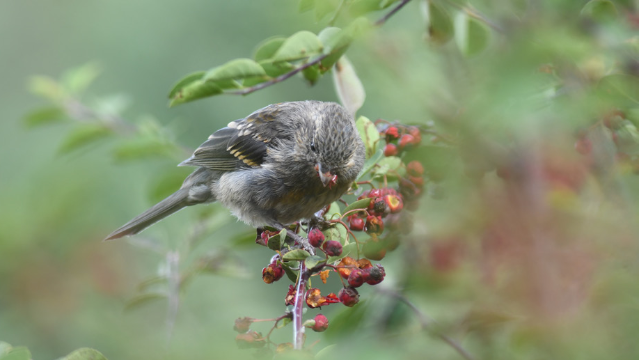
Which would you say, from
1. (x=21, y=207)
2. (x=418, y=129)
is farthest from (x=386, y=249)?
(x=21, y=207)

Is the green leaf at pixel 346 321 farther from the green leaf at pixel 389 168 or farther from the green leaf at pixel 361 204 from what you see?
the green leaf at pixel 389 168

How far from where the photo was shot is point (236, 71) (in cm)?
206

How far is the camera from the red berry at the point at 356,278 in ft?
6.24

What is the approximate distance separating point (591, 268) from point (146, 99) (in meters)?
6.38

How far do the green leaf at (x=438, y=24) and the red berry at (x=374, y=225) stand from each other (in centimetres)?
64

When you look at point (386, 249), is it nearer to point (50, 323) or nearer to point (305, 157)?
point (50, 323)

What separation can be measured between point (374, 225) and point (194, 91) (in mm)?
792

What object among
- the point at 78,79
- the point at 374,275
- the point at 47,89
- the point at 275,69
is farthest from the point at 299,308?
the point at 47,89

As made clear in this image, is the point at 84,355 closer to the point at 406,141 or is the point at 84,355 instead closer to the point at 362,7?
the point at 362,7

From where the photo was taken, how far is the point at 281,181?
3.27m

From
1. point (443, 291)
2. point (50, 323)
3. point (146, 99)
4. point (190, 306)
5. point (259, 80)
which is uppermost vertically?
point (146, 99)

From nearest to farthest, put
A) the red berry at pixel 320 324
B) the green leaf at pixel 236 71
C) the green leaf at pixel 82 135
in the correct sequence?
the red berry at pixel 320 324 → the green leaf at pixel 236 71 → the green leaf at pixel 82 135

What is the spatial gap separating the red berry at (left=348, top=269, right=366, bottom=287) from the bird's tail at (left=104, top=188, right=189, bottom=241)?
76.7 inches

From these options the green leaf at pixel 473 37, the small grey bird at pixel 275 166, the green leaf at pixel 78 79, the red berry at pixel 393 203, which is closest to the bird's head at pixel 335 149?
the small grey bird at pixel 275 166
